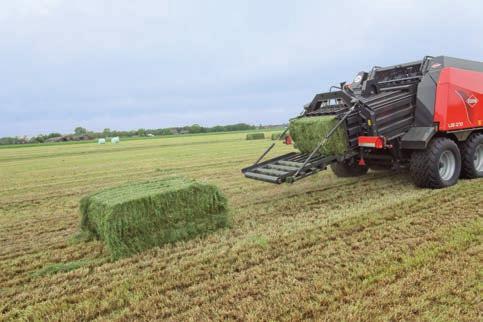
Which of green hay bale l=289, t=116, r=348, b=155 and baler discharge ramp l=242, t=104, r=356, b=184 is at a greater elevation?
green hay bale l=289, t=116, r=348, b=155

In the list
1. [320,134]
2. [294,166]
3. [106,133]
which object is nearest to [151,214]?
[294,166]

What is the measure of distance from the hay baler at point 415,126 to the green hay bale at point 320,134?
0.07m

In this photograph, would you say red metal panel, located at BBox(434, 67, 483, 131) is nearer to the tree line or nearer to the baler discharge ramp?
the baler discharge ramp

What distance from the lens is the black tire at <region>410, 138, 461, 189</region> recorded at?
645cm

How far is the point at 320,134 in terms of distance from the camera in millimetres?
6355

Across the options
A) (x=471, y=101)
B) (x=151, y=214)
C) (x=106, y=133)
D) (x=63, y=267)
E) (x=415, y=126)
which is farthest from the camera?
(x=106, y=133)

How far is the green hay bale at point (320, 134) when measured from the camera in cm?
629

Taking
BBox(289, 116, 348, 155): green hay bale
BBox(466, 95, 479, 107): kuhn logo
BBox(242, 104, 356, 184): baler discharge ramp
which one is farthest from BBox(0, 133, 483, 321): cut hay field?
BBox(466, 95, 479, 107): kuhn logo

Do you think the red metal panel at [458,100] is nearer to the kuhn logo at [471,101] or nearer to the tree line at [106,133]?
the kuhn logo at [471,101]

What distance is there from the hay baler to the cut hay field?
0.59 m

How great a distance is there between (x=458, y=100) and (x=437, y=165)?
1227mm

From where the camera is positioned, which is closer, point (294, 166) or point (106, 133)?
point (294, 166)

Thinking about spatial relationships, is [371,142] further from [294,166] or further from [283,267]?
[283,267]

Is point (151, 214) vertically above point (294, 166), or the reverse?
point (294, 166)
